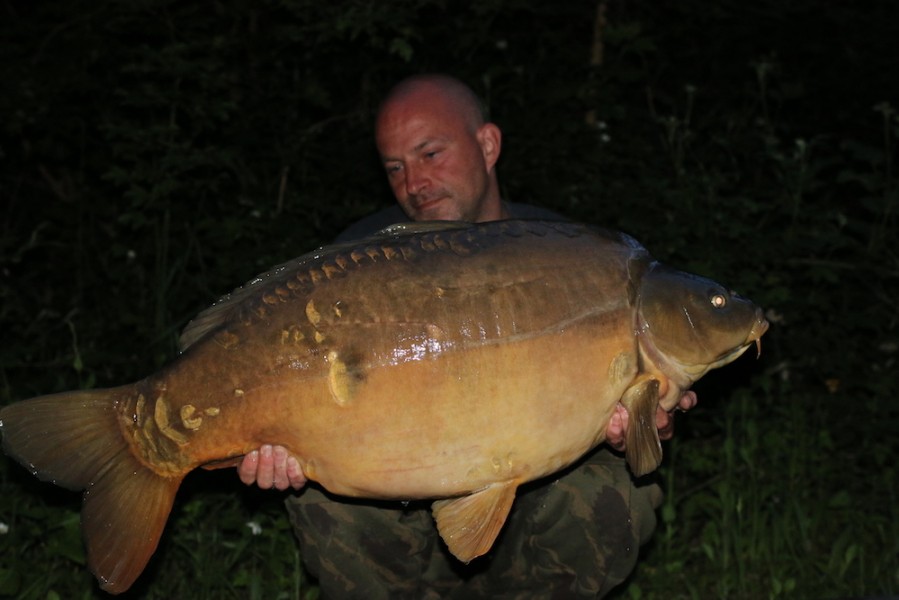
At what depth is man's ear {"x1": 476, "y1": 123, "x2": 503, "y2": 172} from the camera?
10.3ft

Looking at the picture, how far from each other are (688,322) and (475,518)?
587mm

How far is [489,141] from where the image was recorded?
316 centimetres

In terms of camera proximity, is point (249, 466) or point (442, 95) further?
point (442, 95)

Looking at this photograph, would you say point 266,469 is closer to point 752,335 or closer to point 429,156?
point 752,335

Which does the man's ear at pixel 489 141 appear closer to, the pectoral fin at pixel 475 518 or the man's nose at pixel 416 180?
the man's nose at pixel 416 180

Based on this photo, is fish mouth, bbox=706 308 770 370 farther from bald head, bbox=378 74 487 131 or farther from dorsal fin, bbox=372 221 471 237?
bald head, bbox=378 74 487 131

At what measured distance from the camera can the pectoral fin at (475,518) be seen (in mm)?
2127

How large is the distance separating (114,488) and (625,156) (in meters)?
3.10

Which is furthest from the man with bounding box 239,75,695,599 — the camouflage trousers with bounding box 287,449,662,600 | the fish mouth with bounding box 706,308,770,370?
the fish mouth with bounding box 706,308,770,370

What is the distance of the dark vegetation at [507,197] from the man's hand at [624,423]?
0.76 meters

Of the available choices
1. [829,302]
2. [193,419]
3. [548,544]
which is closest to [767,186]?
[829,302]

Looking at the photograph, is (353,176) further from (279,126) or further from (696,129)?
(696,129)

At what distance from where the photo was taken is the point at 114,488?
2123 millimetres

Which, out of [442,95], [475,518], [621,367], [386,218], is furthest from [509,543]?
[442,95]
